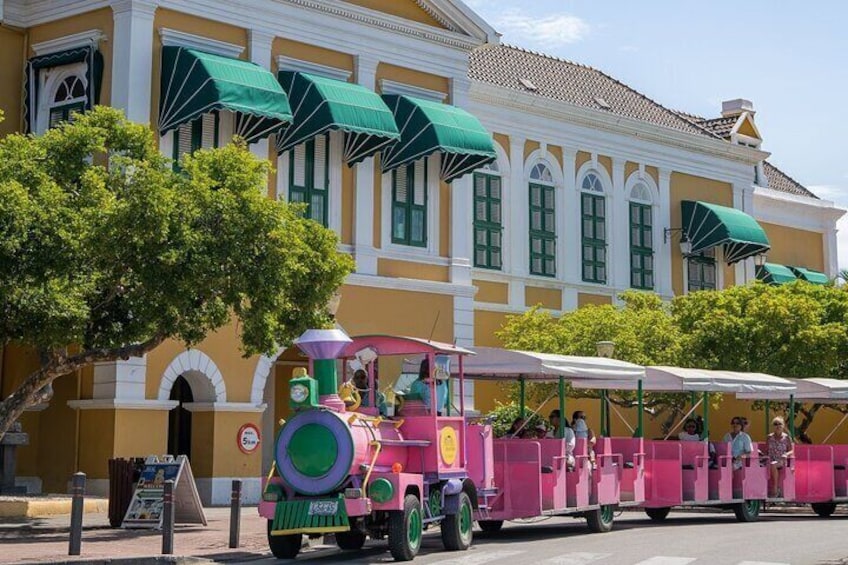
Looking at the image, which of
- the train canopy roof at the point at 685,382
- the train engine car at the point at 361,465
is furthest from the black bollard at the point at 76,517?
the train canopy roof at the point at 685,382

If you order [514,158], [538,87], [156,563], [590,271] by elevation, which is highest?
[538,87]

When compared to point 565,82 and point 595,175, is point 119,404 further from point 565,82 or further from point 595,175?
point 565,82

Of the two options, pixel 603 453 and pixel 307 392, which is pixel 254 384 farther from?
pixel 307 392

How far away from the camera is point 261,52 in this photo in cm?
2991

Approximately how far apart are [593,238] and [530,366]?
20.6m

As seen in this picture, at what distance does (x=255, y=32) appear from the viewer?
29859mm

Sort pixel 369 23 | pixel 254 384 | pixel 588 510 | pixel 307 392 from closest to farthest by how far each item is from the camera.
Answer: pixel 307 392, pixel 588 510, pixel 254 384, pixel 369 23

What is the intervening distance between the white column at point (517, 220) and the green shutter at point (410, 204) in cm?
569

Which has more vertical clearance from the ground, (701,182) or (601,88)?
(601,88)

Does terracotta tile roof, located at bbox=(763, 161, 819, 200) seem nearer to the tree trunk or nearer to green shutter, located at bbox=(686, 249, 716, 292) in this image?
green shutter, located at bbox=(686, 249, 716, 292)

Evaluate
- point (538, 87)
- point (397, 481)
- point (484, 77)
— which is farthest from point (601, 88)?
point (397, 481)

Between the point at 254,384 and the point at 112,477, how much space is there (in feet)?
24.2

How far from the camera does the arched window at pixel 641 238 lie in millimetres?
41594

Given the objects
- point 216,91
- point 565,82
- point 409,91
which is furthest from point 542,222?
point 216,91
